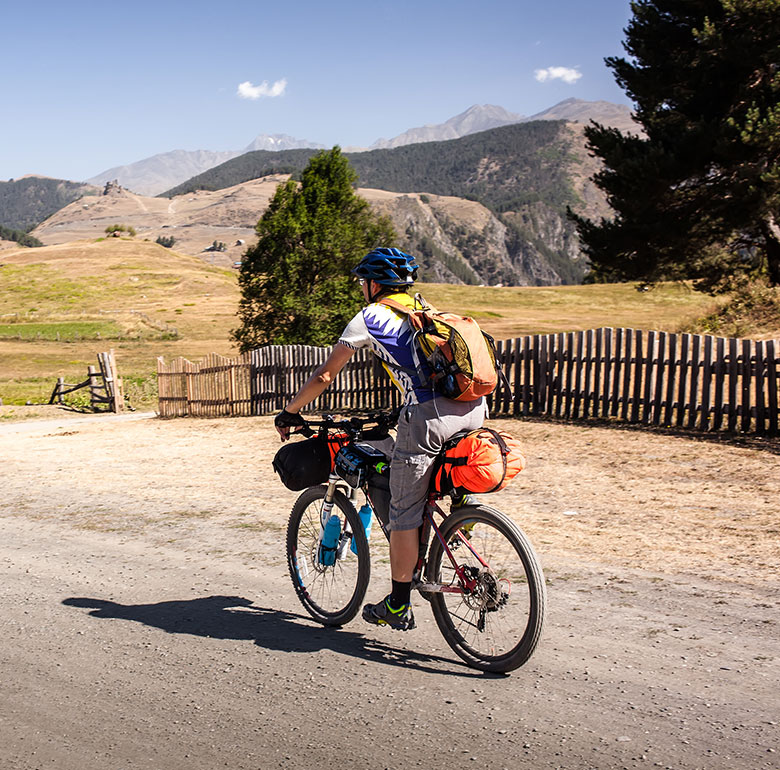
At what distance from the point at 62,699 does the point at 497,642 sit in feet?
7.05

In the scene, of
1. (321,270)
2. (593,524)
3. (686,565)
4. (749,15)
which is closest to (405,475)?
(686,565)

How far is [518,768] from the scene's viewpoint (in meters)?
3.17

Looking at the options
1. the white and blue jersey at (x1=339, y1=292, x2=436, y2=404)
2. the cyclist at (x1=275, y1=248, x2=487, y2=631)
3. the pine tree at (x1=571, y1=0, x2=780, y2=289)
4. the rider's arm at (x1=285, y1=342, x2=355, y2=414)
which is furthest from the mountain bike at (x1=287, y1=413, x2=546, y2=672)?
the pine tree at (x1=571, y1=0, x2=780, y2=289)

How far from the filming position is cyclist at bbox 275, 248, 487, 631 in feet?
13.4

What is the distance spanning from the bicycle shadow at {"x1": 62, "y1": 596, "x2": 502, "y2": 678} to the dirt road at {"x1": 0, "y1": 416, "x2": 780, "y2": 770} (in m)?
0.02

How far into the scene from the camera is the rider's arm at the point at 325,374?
170 inches

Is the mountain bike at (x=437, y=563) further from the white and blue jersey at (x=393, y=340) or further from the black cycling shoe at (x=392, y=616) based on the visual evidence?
the white and blue jersey at (x=393, y=340)

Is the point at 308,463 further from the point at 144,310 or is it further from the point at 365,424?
the point at 144,310

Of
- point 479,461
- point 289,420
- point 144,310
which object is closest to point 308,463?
point 289,420

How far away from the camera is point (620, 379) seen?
13.5 m

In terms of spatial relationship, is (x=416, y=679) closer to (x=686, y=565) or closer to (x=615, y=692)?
(x=615, y=692)

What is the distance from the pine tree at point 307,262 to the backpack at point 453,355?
21012 millimetres

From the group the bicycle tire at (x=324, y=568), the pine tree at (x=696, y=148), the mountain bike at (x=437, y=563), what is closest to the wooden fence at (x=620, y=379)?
the bicycle tire at (x=324, y=568)

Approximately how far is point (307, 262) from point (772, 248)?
1350cm
